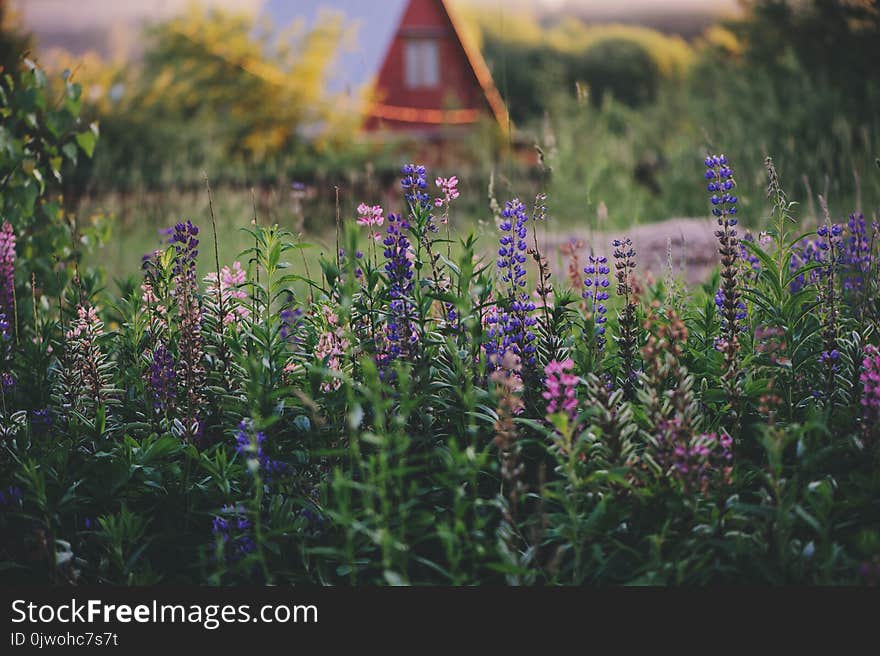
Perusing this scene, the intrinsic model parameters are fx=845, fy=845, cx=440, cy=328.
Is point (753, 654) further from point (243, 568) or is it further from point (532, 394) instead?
point (243, 568)

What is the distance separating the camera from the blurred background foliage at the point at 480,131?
38.9 feet

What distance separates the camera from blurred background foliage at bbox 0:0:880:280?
11844mm

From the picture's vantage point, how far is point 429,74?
2666 centimetres

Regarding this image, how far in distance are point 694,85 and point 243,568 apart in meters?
18.8

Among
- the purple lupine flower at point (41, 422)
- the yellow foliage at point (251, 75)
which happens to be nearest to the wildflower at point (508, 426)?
the purple lupine flower at point (41, 422)

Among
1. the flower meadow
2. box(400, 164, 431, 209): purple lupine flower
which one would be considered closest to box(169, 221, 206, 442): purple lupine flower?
the flower meadow

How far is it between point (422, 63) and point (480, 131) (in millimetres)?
7169

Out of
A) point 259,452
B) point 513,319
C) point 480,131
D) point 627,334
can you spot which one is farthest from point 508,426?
point 480,131

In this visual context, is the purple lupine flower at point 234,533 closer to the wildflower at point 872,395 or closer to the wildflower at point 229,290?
the wildflower at point 229,290

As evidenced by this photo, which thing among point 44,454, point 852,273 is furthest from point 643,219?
point 44,454

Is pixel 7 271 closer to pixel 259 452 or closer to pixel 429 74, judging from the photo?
pixel 259 452

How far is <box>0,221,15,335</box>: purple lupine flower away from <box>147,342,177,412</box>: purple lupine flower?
100cm

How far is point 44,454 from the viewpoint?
3336mm

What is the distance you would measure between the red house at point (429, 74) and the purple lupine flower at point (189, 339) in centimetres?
2321
